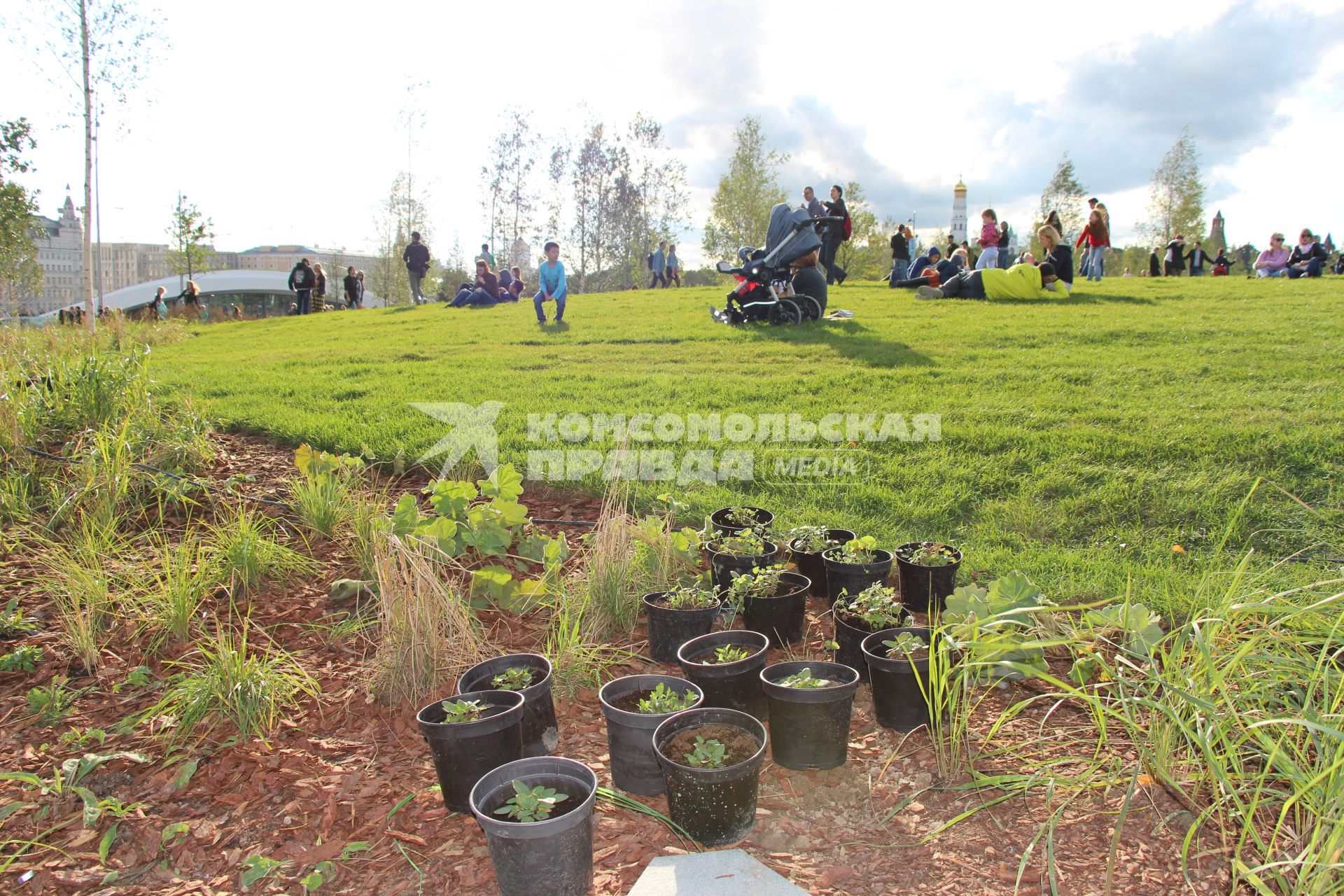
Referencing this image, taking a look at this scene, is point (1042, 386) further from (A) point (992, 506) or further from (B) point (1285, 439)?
(A) point (992, 506)

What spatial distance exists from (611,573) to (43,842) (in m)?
1.89

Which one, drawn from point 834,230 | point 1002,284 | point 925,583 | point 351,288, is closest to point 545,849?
point 925,583

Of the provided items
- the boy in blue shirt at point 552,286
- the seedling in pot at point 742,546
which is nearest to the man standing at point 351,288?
the boy in blue shirt at point 552,286

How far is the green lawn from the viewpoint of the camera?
11.9 ft

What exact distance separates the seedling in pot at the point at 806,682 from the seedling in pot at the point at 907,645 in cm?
25

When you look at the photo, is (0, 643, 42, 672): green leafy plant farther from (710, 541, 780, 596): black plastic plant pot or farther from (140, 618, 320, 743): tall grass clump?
(710, 541, 780, 596): black plastic plant pot

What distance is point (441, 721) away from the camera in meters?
2.22

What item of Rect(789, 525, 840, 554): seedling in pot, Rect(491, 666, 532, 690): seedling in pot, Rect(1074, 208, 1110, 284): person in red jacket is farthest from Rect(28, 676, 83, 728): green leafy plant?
Rect(1074, 208, 1110, 284): person in red jacket

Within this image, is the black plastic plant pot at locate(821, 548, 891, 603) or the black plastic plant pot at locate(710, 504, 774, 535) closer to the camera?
the black plastic plant pot at locate(821, 548, 891, 603)

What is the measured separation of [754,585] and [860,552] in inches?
25.4

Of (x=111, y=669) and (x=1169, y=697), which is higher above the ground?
(x=1169, y=697)

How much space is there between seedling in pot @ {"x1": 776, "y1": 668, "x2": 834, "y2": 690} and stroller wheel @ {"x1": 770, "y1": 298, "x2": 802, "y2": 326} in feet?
26.0

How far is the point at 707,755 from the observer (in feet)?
6.42

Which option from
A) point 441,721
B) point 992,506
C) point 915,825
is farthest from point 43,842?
point 992,506
